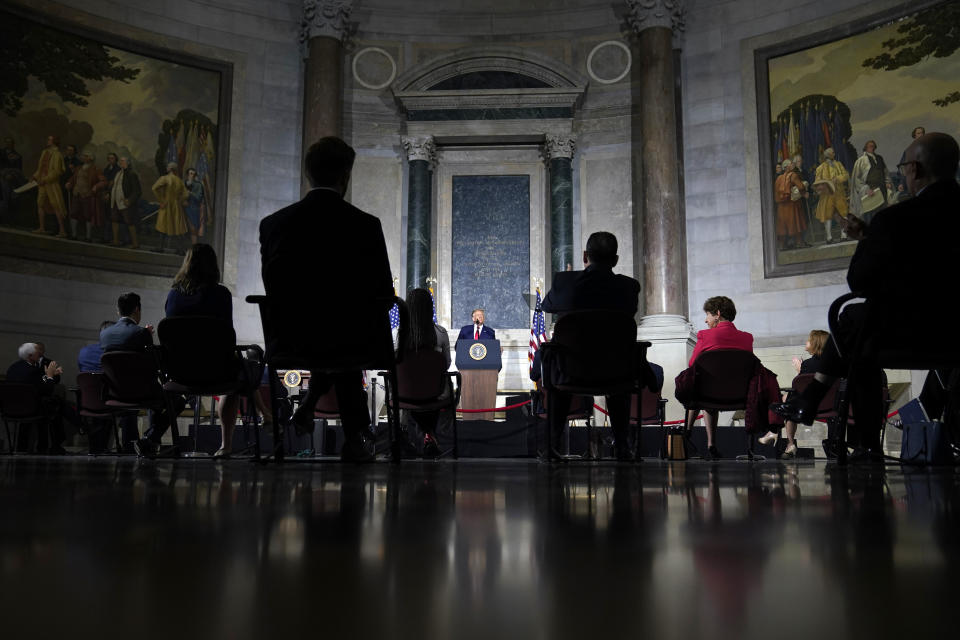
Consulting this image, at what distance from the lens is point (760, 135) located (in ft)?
43.0

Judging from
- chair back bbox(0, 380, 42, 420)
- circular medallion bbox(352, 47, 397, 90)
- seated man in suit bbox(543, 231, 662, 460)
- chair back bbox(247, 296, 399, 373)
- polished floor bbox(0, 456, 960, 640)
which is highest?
circular medallion bbox(352, 47, 397, 90)

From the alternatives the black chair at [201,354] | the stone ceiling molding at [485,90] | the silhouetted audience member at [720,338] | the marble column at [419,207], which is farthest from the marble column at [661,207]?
the black chair at [201,354]

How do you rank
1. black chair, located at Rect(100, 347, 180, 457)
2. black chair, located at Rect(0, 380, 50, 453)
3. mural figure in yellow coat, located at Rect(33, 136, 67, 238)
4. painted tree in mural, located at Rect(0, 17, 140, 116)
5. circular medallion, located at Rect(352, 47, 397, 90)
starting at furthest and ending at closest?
circular medallion, located at Rect(352, 47, 397, 90)
mural figure in yellow coat, located at Rect(33, 136, 67, 238)
painted tree in mural, located at Rect(0, 17, 140, 116)
black chair, located at Rect(0, 380, 50, 453)
black chair, located at Rect(100, 347, 180, 457)

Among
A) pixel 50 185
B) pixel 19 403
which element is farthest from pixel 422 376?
pixel 50 185

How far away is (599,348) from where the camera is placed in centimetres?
453

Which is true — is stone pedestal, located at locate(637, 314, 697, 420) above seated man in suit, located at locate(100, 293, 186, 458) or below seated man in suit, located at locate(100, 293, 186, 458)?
above

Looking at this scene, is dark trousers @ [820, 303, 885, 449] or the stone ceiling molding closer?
dark trousers @ [820, 303, 885, 449]

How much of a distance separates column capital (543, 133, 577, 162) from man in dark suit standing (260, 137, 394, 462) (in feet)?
34.0

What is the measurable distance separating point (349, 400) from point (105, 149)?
35.1ft

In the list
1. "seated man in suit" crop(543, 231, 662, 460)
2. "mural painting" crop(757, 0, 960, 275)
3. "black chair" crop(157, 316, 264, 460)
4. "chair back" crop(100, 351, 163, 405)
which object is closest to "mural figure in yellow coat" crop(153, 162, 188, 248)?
"chair back" crop(100, 351, 163, 405)

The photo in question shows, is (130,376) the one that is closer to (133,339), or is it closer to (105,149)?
(133,339)

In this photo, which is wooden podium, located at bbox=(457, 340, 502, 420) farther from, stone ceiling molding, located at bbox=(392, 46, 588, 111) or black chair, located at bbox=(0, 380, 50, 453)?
stone ceiling molding, located at bbox=(392, 46, 588, 111)

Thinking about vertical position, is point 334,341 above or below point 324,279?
below

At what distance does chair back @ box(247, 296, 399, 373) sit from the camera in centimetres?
363
